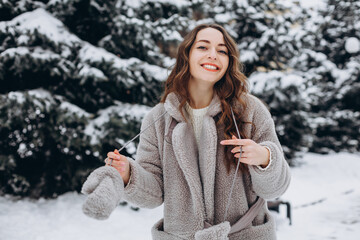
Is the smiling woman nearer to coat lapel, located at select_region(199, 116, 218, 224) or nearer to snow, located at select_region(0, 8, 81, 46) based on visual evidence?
coat lapel, located at select_region(199, 116, 218, 224)

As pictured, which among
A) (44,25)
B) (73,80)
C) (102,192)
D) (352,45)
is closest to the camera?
(102,192)

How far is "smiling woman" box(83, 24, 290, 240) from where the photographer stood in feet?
4.76

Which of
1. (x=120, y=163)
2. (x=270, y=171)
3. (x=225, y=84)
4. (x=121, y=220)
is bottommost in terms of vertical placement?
(x=121, y=220)

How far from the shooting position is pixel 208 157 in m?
1.55

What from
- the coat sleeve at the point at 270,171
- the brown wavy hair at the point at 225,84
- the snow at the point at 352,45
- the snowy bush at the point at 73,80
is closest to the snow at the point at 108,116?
the snowy bush at the point at 73,80

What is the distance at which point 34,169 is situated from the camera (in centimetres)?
515

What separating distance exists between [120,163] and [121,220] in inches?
141

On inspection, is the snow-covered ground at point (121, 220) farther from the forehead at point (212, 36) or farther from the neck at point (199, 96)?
the forehead at point (212, 36)

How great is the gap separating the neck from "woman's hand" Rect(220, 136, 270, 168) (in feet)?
1.72

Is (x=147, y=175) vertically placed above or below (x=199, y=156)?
below

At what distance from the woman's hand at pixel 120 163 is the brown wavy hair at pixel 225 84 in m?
0.43

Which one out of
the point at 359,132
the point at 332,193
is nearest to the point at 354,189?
the point at 332,193

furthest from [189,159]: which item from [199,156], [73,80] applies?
[73,80]

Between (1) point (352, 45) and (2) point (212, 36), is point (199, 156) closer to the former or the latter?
(2) point (212, 36)
